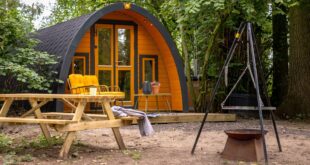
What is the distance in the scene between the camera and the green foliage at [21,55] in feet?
31.7

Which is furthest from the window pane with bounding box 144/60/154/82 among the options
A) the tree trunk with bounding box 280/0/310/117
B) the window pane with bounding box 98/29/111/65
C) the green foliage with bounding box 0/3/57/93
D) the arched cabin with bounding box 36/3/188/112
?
the tree trunk with bounding box 280/0/310/117

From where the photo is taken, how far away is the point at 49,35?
13.1 metres

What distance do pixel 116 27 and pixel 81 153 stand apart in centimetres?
712

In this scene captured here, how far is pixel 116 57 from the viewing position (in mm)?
12688

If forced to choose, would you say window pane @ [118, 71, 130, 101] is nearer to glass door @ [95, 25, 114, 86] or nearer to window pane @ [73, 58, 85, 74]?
glass door @ [95, 25, 114, 86]

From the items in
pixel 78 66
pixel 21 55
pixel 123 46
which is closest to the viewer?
pixel 21 55

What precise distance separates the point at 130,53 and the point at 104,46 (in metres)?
0.80

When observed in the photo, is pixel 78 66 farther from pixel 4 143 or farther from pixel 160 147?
pixel 160 147

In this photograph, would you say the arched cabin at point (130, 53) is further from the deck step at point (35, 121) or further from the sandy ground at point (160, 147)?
the deck step at point (35, 121)

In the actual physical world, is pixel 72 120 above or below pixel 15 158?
above

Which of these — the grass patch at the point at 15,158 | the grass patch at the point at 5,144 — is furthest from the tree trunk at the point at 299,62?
the grass patch at the point at 15,158

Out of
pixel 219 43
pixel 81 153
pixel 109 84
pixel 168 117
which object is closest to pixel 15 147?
pixel 81 153

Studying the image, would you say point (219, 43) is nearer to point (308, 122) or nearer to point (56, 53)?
point (308, 122)

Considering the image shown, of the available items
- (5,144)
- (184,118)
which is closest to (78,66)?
(184,118)
